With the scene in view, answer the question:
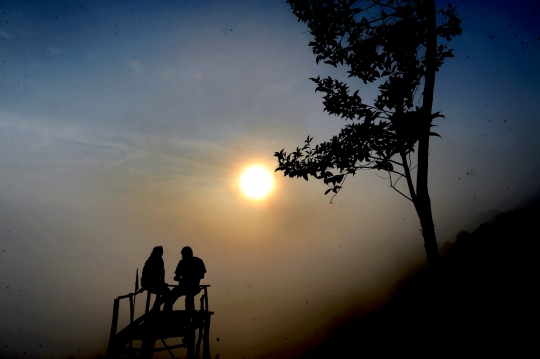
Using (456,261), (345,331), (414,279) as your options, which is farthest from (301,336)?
(456,261)

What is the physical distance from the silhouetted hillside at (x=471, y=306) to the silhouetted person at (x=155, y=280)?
25.5 ft

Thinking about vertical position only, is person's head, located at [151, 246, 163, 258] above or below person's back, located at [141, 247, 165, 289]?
above

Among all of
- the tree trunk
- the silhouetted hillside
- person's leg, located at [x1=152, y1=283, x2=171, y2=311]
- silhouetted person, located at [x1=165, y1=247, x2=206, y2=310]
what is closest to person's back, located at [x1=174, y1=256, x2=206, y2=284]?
silhouetted person, located at [x1=165, y1=247, x2=206, y2=310]

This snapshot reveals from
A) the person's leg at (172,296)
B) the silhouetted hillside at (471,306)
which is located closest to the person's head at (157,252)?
the person's leg at (172,296)

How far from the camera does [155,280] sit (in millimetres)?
9156

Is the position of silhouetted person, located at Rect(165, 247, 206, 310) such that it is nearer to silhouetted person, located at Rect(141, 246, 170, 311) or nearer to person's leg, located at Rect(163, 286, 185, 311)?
person's leg, located at Rect(163, 286, 185, 311)

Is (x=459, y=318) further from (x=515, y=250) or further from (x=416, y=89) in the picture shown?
(x=515, y=250)

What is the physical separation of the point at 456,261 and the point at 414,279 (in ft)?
147

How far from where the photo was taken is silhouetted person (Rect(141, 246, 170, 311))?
910 cm

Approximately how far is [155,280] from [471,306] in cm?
5149

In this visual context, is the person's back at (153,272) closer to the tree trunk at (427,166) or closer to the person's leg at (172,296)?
the person's leg at (172,296)

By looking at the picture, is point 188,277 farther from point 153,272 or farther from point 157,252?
point 157,252

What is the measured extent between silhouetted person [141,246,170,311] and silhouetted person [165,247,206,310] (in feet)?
2.18

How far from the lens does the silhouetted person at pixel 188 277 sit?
10.1m
